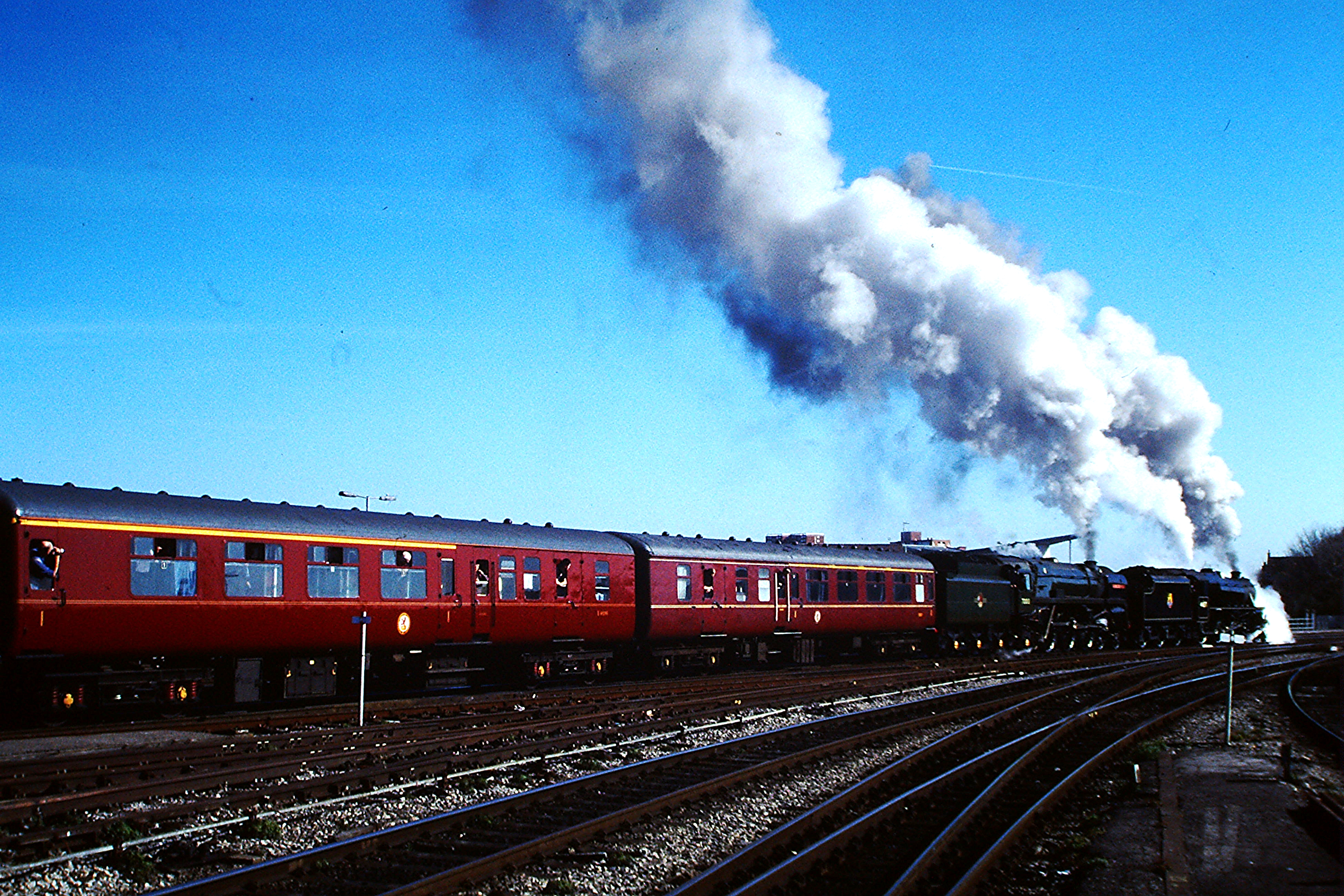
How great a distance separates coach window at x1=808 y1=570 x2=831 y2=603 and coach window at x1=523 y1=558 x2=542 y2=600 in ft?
32.3

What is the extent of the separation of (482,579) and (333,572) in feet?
11.9

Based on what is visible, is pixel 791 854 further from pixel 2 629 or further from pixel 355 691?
pixel 355 691

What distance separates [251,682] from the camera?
19266mm

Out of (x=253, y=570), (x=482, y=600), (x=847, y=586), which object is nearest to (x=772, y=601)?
(x=847, y=586)

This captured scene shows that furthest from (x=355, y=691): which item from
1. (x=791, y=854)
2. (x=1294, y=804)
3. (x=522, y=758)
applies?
(x=1294, y=804)

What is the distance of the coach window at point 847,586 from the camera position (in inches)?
1300

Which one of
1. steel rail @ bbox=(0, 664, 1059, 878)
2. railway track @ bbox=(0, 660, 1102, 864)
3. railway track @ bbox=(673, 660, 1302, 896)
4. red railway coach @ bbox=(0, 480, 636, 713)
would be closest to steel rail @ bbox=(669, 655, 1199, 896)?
railway track @ bbox=(673, 660, 1302, 896)

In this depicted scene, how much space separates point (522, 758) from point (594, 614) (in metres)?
11.6

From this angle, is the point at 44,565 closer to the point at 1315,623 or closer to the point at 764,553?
the point at 764,553

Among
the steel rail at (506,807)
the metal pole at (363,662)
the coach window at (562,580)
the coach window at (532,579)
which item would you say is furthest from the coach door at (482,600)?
the steel rail at (506,807)

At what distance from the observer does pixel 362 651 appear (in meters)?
18.3

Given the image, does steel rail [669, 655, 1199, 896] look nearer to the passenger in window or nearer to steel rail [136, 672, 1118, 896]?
steel rail [136, 672, 1118, 896]

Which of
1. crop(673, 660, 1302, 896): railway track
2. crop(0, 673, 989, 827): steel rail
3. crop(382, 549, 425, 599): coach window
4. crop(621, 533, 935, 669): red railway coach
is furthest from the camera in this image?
crop(621, 533, 935, 669): red railway coach

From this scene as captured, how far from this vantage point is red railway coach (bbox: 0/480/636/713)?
1641cm
